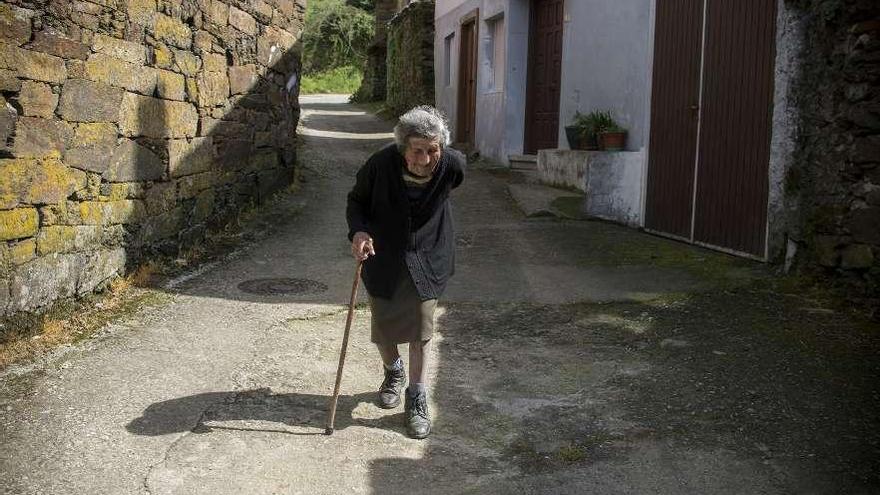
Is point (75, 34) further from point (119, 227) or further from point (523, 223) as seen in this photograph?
point (523, 223)

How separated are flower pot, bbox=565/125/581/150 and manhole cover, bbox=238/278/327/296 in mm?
4368

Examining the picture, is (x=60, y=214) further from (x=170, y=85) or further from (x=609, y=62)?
(x=609, y=62)

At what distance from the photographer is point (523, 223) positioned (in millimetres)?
9273

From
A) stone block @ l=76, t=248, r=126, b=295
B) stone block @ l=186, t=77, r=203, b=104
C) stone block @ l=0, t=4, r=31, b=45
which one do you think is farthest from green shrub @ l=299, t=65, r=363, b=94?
stone block @ l=0, t=4, r=31, b=45

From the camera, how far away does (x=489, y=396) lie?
15.0 ft

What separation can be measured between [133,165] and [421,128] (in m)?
3.25

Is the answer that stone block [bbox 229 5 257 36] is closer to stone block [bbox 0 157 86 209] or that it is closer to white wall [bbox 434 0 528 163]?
stone block [bbox 0 157 86 209]

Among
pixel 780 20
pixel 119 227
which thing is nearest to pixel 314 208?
pixel 119 227

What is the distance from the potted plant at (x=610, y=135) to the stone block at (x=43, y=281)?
5.94 meters

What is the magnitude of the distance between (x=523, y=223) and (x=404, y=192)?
5350 millimetres

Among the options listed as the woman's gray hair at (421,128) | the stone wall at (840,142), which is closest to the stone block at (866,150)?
the stone wall at (840,142)

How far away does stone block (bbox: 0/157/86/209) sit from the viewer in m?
4.80

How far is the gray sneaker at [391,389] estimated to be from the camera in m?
4.36

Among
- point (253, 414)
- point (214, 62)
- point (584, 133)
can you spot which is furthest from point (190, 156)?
point (584, 133)
